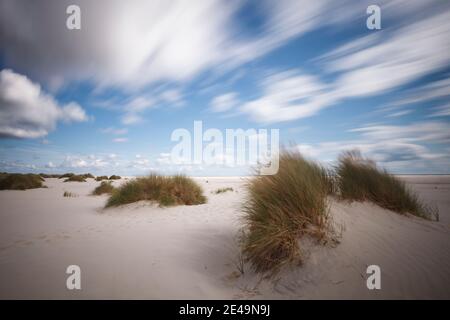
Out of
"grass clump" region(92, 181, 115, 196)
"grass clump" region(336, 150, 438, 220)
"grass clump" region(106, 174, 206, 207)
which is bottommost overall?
"grass clump" region(92, 181, 115, 196)

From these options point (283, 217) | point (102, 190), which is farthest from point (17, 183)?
point (283, 217)

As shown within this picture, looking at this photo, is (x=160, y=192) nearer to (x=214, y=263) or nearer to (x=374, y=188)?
(x=214, y=263)

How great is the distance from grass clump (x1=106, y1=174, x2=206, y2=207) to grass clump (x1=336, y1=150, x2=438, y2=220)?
631 cm

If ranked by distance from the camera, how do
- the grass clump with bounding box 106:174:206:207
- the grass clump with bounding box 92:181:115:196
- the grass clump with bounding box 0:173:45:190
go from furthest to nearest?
the grass clump with bounding box 0:173:45:190
the grass clump with bounding box 92:181:115:196
the grass clump with bounding box 106:174:206:207

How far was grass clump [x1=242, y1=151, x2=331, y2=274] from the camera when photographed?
3.24 meters

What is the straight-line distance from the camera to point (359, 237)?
11.5ft

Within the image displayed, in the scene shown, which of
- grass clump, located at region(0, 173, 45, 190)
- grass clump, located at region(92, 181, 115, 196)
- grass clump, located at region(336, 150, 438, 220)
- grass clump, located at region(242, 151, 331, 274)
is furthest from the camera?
grass clump, located at region(0, 173, 45, 190)

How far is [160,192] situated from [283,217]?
22.8 ft

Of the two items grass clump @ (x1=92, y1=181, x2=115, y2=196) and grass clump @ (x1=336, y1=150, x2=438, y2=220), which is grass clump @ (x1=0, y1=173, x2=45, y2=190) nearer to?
grass clump @ (x1=92, y1=181, x2=115, y2=196)

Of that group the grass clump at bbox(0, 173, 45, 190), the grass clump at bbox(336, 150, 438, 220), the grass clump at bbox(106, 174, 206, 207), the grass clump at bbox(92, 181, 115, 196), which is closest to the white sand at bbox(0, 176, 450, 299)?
the grass clump at bbox(336, 150, 438, 220)

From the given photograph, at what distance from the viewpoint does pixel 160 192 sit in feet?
31.2
